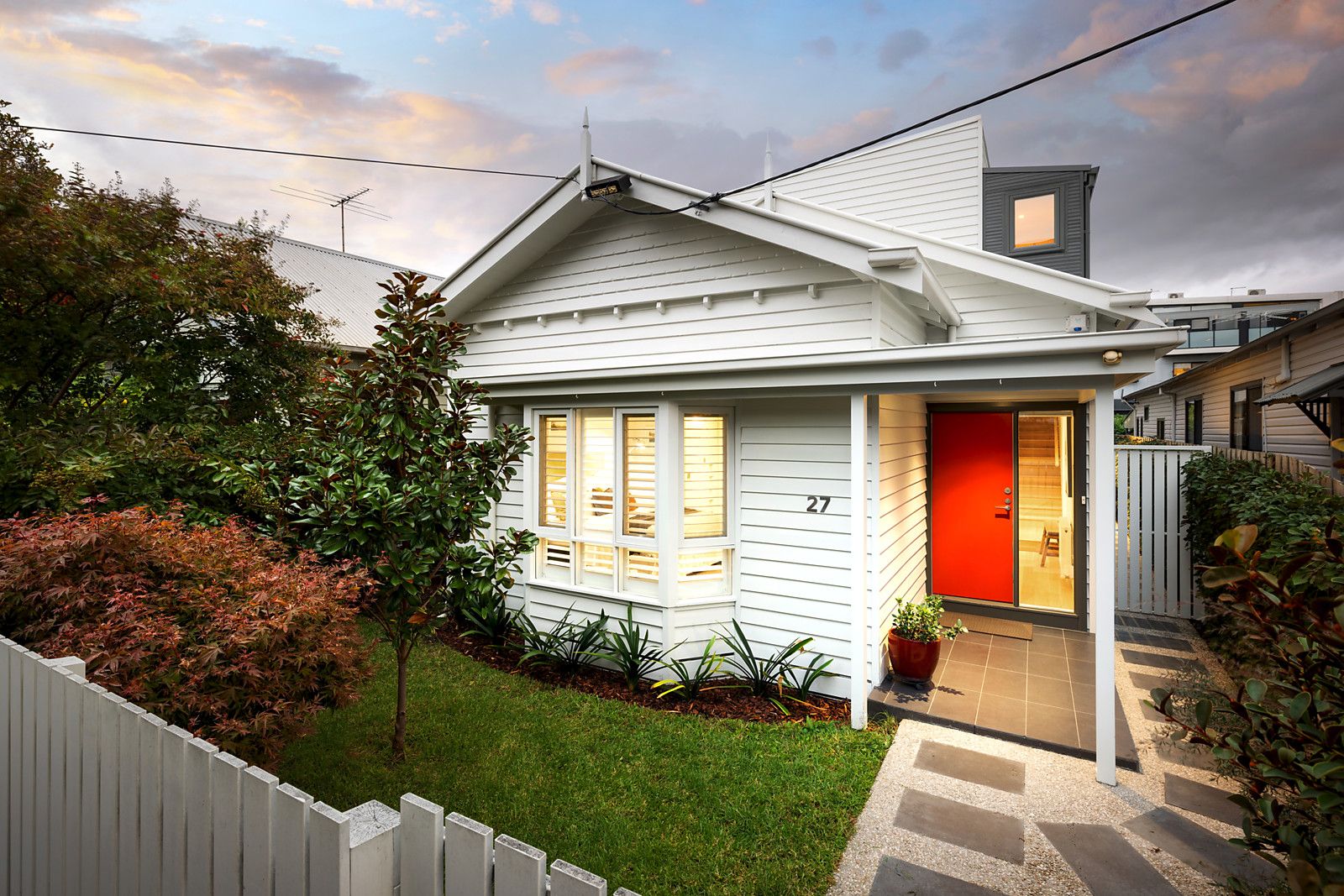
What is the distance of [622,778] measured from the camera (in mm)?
4027

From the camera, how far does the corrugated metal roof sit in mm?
13336

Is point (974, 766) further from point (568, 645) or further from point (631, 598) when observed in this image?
point (568, 645)

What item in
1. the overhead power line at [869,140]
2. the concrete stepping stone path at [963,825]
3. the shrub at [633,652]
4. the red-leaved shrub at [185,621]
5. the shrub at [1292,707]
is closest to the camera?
the shrub at [1292,707]

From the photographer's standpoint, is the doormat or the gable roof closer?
the gable roof

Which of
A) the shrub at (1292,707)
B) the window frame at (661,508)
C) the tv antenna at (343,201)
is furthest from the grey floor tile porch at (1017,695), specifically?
the tv antenna at (343,201)

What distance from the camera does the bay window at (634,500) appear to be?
19.1ft

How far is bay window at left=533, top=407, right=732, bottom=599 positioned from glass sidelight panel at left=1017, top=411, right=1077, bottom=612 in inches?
159

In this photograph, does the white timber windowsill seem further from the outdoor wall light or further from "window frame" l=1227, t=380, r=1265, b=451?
"window frame" l=1227, t=380, r=1265, b=451

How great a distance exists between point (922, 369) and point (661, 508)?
2665 mm

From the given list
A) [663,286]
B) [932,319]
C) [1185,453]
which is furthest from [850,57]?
[1185,453]

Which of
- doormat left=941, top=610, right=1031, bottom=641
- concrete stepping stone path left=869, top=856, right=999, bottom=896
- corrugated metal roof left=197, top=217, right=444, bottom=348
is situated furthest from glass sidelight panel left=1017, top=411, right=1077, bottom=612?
corrugated metal roof left=197, top=217, right=444, bottom=348

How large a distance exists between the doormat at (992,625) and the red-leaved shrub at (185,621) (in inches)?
255

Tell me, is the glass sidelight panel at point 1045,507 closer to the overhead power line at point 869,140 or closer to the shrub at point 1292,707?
the overhead power line at point 869,140

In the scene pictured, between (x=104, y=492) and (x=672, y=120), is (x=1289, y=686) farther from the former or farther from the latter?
(x=672, y=120)
